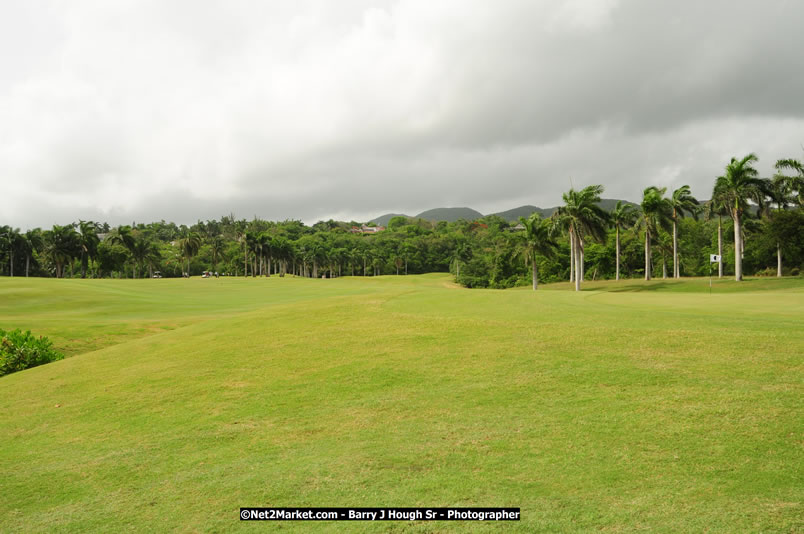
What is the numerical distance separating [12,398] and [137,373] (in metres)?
3.30

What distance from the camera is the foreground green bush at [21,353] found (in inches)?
776

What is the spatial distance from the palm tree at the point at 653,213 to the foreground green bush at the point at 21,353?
55.8m

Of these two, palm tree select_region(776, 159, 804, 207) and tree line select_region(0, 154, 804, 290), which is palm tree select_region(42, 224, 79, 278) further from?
palm tree select_region(776, 159, 804, 207)

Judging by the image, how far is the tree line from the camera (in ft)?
162

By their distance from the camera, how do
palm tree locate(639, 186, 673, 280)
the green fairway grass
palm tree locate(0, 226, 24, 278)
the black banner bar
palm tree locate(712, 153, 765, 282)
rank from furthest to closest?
palm tree locate(0, 226, 24, 278) < palm tree locate(639, 186, 673, 280) < palm tree locate(712, 153, 765, 282) < the green fairway grass < the black banner bar

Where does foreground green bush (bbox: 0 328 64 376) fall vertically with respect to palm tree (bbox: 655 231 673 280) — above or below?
below

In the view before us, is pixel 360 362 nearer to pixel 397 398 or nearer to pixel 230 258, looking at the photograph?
pixel 397 398

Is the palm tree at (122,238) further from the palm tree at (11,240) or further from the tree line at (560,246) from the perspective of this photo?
the palm tree at (11,240)

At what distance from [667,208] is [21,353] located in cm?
6252

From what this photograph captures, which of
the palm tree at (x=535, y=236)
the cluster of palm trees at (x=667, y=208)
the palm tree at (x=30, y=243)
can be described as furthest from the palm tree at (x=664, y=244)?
the palm tree at (x=30, y=243)

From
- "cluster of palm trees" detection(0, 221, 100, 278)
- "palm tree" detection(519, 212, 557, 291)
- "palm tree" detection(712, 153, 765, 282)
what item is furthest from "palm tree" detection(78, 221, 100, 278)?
"palm tree" detection(712, 153, 765, 282)

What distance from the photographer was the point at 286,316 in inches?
939

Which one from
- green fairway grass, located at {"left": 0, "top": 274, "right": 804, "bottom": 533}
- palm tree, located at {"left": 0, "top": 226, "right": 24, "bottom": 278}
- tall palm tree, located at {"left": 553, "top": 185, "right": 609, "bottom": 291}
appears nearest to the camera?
green fairway grass, located at {"left": 0, "top": 274, "right": 804, "bottom": 533}

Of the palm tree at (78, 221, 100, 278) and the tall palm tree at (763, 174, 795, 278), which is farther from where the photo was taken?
the palm tree at (78, 221, 100, 278)
